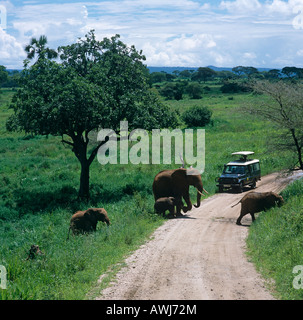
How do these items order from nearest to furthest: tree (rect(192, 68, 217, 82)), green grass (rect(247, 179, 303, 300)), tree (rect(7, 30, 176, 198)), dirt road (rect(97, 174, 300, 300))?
dirt road (rect(97, 174, 300, 300))
green grass (rect(247, 179, 303, 300))
tree (rect(7, 30, 176, 198))
tree (rect(192, 68, 217, 82))

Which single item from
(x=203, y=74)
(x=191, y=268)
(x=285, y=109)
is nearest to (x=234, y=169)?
(x=285, y=109)

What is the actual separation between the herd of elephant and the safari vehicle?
608cm

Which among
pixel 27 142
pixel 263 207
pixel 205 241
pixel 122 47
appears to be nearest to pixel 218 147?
pixel 122 47

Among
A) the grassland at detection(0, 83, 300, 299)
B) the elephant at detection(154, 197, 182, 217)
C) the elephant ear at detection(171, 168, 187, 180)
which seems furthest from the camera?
the elephant ear at detection(171, 168, 187, 180)

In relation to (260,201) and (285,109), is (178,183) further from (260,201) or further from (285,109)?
(285,109)

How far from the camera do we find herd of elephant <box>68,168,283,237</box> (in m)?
14.9

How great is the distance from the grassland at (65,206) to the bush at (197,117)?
272 centimetres

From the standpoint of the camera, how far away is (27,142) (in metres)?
40.8

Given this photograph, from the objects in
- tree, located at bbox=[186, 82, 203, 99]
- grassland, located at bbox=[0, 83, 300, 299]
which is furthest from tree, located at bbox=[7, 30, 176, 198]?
tree, located at bbox=[186, 82, 203, 99]

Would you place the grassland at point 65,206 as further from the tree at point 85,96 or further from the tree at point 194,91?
the tree at point 194,91

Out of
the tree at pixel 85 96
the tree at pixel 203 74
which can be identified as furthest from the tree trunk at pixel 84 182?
the tree at pixel 203 74

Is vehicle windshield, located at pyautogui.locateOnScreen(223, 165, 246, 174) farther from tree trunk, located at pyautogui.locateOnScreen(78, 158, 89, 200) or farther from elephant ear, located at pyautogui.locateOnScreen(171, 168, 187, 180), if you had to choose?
tree trunk, located at pyautogui.locateOnScreen(78, 158, 89, 200)

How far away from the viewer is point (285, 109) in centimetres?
1845
